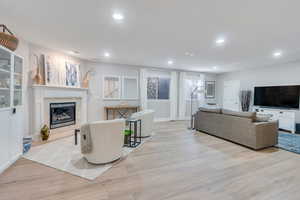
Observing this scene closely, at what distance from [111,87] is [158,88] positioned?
2209mm

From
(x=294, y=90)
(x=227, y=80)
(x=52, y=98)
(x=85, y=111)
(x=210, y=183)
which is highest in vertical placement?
(x=227, y=80)

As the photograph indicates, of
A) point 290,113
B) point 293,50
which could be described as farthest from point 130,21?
point 290,113

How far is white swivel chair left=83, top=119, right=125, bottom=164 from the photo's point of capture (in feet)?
7.87

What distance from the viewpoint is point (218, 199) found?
5.75ft

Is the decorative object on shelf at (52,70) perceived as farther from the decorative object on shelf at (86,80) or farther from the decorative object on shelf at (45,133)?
the decorative object on shelf at (45,133)

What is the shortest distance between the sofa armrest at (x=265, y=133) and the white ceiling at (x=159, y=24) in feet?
6.19

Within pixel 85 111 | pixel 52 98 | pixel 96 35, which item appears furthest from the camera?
pixel 85 111

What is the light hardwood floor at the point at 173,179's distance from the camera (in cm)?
182

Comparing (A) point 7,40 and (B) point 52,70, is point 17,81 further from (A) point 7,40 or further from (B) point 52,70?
(B) point 52,70

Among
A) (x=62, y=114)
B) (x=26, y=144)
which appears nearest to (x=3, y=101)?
(x=26, y=144)

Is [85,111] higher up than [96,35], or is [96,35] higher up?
[96,35]

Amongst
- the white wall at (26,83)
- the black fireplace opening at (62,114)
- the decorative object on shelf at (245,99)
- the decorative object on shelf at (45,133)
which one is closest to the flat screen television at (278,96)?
the decorative object on shelf at (245,99)

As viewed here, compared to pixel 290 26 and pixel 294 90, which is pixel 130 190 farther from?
pixel 294 90

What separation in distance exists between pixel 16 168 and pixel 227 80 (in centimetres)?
841
